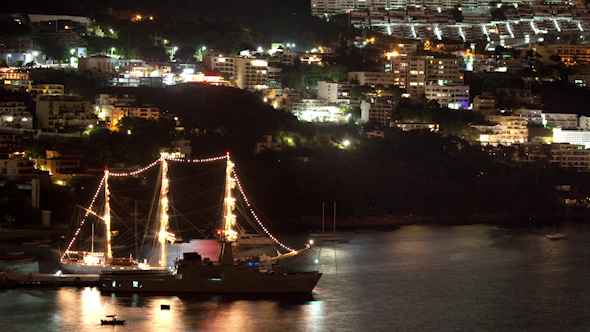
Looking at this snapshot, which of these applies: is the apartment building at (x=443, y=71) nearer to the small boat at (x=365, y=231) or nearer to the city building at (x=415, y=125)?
the city building at (x=415, y=125)

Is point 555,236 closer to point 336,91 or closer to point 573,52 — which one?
point 336,91

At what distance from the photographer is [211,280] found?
57.3 feet

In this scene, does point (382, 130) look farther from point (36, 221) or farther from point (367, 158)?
point (36, 221)

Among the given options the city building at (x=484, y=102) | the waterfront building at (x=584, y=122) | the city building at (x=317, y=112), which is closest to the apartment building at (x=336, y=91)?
the city building at (x=317, y=112)

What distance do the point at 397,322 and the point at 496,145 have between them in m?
19.0

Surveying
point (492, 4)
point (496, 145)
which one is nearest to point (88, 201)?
point (496, 145)

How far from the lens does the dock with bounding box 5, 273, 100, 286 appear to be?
17656 mm

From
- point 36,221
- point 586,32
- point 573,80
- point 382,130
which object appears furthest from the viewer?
point 586,32

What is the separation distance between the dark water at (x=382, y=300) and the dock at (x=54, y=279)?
0.96ft

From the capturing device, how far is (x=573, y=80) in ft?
135

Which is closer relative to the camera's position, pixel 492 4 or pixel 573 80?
pixel 573 80

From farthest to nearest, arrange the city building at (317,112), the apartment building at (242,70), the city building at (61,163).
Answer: the apartment building at (242,70) → the city building at (317,112) → the city building at (61,163)

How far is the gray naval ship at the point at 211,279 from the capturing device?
17.4 metres

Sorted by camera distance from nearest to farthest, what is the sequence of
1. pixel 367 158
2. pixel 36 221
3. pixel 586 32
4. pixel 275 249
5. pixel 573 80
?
pixel 275 249 → pixel 36 221 → pixel 367 158 → pixel 573 80 → pixel 586 32
